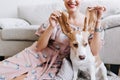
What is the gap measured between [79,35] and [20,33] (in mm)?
788

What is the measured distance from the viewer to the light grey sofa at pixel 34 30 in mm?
1587

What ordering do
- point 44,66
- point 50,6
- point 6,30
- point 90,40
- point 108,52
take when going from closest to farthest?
point 90,40 → point 44,66 → point 108,52 → point 6,30 → point 50,6

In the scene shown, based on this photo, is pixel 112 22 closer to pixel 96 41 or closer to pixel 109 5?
pixel 96 41

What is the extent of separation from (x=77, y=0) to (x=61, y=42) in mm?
292

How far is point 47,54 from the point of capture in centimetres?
145

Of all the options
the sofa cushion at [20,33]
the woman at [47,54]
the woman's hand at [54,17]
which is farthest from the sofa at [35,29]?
the woman's hand at [54,17]

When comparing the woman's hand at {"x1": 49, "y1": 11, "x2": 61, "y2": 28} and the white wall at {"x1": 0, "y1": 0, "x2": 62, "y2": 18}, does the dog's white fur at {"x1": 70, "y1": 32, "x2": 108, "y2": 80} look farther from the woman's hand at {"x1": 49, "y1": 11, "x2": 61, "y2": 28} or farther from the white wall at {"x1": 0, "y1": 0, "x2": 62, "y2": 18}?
the white wall at {"x1": 0, "y1": 0, "x2": 62, "y2": 18}

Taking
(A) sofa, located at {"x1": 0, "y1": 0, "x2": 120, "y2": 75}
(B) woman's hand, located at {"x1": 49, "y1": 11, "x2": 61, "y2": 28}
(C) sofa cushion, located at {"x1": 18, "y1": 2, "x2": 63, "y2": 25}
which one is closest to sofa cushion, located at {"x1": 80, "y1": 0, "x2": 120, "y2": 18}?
(A) sofa, located at {"x1": 0, "y1": 0, "x2": 120, "y2": 75}

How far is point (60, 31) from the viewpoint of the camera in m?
1.41

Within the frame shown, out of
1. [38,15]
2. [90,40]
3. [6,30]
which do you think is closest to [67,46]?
[90,40]

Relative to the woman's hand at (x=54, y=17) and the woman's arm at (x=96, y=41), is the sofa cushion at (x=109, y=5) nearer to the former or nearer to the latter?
the woman's arm at (x=96, y=41)

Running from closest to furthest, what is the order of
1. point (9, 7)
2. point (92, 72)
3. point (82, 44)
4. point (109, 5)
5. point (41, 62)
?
point (82, 44) < point (92, 72) < point (41, 62) < point (109, 5) < point (9, 7)

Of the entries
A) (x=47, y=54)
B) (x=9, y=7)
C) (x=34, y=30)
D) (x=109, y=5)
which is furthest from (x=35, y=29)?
(x=9, y=7)

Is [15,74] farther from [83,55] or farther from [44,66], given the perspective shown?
[83,55]
